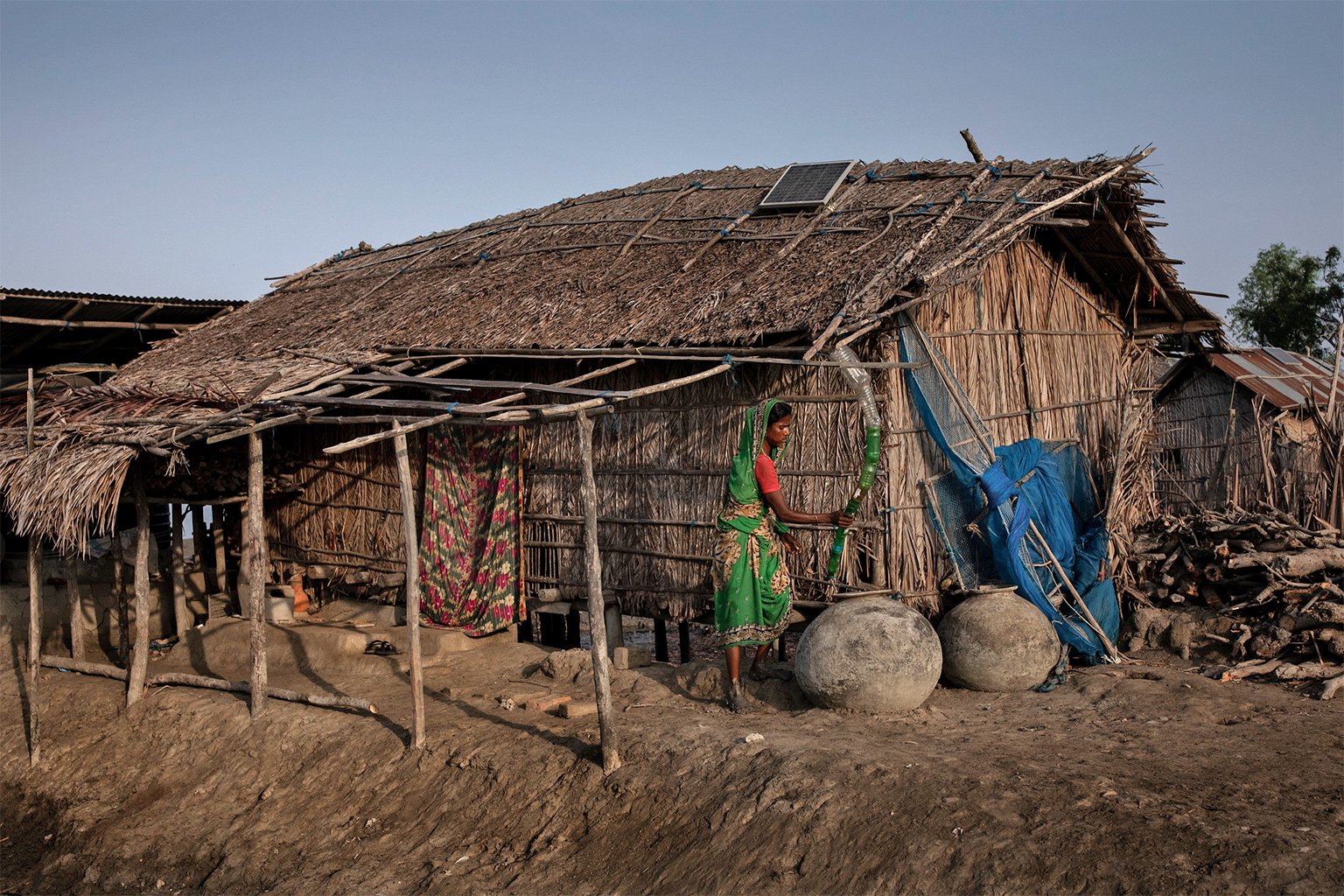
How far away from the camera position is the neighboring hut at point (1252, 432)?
8.83 m

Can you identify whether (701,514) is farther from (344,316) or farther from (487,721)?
(344,316)

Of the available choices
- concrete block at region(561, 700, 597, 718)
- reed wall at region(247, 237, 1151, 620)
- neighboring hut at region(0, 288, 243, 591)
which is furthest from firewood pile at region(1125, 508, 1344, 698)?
neighboring hut at region(0, 288, 243, 591)

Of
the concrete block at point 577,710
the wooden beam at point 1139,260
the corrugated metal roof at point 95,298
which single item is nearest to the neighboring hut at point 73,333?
the corrugated metal roof at point 95,298

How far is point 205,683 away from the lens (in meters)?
8.43

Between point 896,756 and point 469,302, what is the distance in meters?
6.21

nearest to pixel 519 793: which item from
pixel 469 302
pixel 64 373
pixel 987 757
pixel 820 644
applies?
pixel 820 644

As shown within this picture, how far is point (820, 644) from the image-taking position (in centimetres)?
660

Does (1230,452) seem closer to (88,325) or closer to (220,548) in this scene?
(220,548)

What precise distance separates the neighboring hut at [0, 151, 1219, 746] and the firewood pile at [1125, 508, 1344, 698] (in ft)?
3.37

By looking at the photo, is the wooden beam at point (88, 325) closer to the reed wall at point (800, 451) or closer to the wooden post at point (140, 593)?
the reed wall at point (800, 451)

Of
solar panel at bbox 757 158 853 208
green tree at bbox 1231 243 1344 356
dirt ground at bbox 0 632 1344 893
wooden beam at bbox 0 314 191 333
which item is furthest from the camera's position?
green tree at bbox 1231 243 1344 356

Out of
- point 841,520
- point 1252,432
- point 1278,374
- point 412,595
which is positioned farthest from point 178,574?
point 1278,374

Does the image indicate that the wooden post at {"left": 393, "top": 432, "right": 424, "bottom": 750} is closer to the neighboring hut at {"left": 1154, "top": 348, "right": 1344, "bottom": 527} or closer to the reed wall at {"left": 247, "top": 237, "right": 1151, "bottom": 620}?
the reed wall at {"left": 247, "top": 237, "right": 1151, "bottom": 620}

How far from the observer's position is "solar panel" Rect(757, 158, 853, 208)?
9.73 meters
